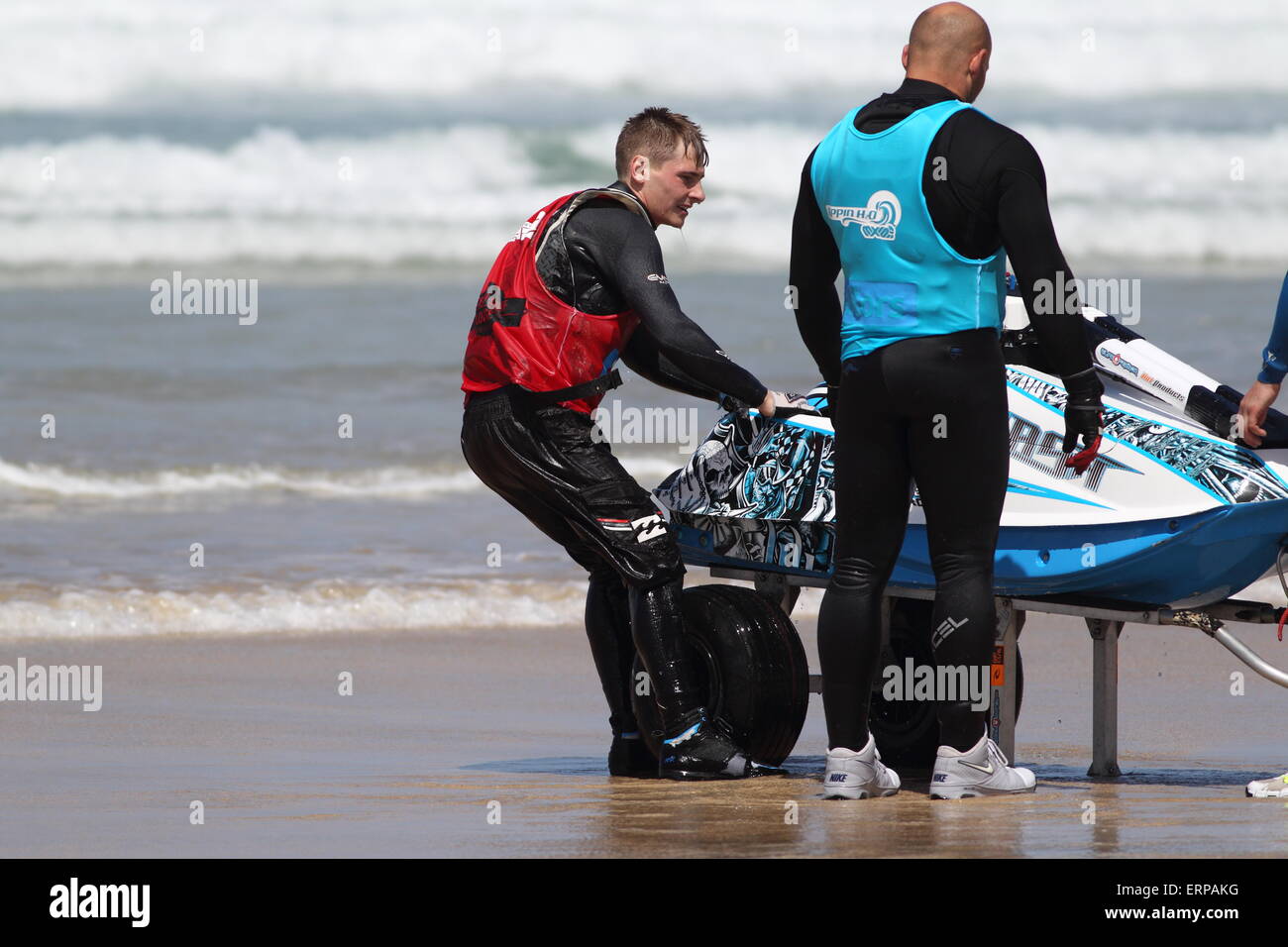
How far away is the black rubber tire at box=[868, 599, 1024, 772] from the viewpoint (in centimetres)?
631

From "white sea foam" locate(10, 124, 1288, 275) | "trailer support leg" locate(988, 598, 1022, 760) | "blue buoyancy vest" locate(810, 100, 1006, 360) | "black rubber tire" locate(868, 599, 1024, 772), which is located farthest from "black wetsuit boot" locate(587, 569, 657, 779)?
"white sea foam" locate(10, 124, 1288, 275)

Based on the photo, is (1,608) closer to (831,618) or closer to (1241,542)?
(831,618)

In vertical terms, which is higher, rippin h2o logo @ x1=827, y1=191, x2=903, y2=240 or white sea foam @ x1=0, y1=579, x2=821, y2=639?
rippin h2o logo @ x1=827, y1=191, x2=903, y2=240

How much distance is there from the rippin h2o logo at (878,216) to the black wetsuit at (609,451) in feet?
2.29

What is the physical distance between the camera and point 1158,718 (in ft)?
25.0

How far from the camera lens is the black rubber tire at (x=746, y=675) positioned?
5.86 metres

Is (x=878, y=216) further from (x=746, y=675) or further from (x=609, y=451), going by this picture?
(x=746, y=675)

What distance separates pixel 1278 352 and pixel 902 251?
1.31 metres

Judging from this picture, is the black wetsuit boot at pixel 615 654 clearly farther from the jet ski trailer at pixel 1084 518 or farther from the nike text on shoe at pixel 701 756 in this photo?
the jet ski trailer at pixel 1084 518

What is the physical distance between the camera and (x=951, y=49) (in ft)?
16.5

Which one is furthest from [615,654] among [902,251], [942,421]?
[902,251]

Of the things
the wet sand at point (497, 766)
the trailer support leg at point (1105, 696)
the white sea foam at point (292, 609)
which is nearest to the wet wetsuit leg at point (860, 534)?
the wet sand at point (497, 766)

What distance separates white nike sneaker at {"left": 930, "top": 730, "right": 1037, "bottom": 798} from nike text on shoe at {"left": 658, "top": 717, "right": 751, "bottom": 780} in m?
0.67

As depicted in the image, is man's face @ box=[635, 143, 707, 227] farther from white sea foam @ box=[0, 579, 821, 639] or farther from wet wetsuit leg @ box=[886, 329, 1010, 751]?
white sea foam @ box=[0, 579, 821, 639]
